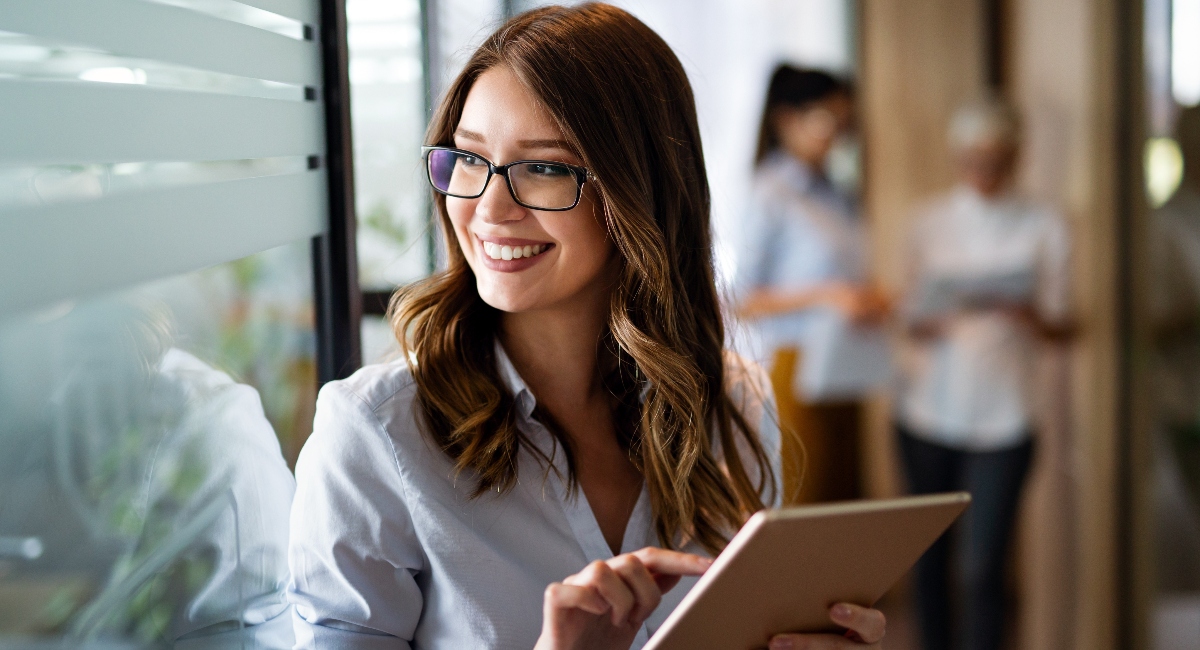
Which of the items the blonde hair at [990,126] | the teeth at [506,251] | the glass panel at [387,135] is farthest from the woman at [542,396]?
the blonde hair at [990,126]

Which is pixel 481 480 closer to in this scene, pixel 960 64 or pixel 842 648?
pixel 842 648

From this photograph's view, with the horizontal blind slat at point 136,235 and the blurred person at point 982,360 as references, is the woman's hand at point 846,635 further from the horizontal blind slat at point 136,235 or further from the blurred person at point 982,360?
the blurred person at point 982,360

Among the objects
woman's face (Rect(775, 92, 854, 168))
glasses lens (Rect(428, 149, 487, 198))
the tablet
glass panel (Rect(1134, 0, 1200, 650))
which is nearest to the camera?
the tablet

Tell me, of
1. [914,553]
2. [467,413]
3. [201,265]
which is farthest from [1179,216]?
[201,265]

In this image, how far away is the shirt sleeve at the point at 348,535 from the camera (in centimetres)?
105

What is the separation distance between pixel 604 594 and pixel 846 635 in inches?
11.0

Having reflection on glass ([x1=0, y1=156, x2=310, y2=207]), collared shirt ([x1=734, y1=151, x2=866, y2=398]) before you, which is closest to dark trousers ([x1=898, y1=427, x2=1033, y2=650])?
collared shirt ([x1=734, y1=151, x2=866, y2=398])

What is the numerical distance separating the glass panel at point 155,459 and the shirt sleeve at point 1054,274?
2.52 metres

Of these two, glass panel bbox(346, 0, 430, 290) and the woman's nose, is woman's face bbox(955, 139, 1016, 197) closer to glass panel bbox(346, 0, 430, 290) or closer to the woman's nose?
glass panel bbox(346, 0, 430, 290)

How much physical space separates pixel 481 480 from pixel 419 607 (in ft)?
0.54

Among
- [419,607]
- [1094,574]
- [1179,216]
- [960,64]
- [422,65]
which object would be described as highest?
[960,64]

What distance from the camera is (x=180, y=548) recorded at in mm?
886

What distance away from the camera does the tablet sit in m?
0.80

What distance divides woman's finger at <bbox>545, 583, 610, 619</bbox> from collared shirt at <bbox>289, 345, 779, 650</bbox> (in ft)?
0.66
